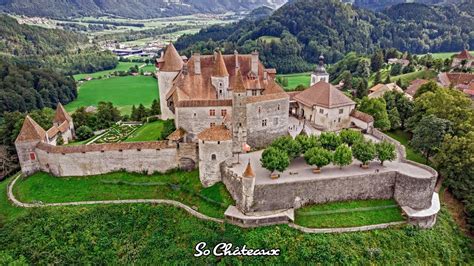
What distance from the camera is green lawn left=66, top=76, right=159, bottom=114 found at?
3590 inches

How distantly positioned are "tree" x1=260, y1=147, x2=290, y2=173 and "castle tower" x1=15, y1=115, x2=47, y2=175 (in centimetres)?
2620

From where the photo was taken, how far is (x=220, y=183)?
3825 cm

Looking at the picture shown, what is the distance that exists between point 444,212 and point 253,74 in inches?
1038

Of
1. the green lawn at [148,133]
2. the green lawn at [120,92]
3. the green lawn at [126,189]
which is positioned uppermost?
the green lawn at [148,133]

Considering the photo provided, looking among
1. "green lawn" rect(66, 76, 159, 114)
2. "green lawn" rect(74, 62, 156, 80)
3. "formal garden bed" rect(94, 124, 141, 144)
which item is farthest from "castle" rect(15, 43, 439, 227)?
"green lawn" rect(74, 62, 156, 80)

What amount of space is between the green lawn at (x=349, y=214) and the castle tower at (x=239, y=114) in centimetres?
988

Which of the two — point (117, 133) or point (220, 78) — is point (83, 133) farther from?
point (220, 78)

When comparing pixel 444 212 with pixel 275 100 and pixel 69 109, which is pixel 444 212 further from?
pixel 69 109

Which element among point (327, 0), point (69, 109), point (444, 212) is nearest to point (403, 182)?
point (444, 212)

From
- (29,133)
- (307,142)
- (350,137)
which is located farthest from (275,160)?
(29,133)

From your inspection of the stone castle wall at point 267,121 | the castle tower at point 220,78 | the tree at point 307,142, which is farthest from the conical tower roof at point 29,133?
the tree at point 307,142

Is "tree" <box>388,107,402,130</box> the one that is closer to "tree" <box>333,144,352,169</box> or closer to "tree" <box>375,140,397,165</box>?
"tree" <box>375,140,397,165</box>

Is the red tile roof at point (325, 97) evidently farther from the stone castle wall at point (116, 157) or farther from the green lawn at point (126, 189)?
the green lawn at point (126, 189)

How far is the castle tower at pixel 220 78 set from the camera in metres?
44.8
